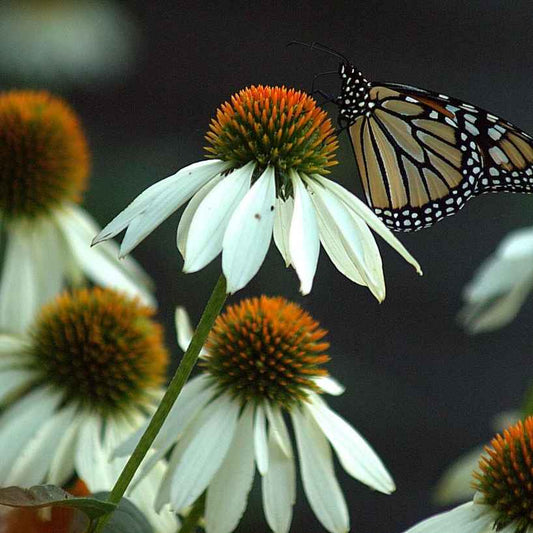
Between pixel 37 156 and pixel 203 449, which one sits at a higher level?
pixel 37 156

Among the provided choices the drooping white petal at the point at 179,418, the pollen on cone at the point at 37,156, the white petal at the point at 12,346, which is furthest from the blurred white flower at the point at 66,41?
the drooping white petal at the point at 179,418

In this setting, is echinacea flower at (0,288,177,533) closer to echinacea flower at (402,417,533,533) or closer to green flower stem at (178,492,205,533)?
green flower stem at (178,492,205,533)

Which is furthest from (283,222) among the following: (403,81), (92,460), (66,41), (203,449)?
(403,81)

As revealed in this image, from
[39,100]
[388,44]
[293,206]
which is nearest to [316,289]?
[388,44]

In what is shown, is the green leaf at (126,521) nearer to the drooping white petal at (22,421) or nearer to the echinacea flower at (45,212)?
the drooping white petal at (22,421)

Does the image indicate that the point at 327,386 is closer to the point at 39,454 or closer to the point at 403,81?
the point at 39,454

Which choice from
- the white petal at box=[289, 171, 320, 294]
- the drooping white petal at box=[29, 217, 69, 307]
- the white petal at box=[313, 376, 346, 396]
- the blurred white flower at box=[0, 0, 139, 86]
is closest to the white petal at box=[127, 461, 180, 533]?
the white petal at box=[313, 376, 346, 396]

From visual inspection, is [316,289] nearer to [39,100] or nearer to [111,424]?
[39,100]
